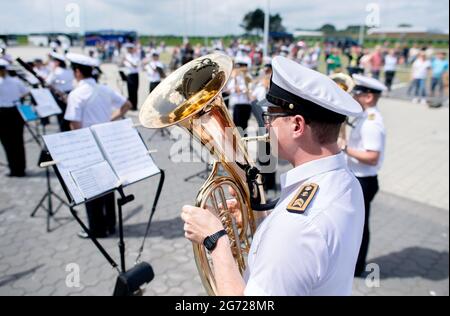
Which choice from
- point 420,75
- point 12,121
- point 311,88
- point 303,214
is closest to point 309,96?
point 311,88

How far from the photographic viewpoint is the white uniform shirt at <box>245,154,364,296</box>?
3.88 feet

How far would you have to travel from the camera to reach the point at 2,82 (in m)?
5.97

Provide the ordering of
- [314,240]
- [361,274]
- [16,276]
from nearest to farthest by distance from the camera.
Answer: [314,240], [16,276], [361,274]

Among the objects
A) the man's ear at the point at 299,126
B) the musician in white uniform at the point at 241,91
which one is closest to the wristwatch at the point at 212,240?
the man's ear at the point at 299,126

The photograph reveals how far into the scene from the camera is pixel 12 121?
245 inches

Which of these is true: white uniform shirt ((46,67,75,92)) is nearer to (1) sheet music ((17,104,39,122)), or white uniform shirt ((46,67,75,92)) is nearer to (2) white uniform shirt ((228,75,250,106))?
(1) sheet music ((17,104,39,122))

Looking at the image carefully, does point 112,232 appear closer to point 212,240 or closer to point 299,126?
point 212,240

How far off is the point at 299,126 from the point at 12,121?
628 cm

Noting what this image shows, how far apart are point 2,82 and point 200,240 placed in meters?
5.99

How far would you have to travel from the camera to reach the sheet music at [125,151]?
264cm

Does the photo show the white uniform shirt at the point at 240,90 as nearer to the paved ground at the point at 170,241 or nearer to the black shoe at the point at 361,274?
the paved ground at the point at 170,241

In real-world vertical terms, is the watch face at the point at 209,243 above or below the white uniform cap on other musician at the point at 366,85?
below

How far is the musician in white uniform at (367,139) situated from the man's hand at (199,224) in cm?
234

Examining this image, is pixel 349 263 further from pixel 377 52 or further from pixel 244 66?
pixel 377 52
